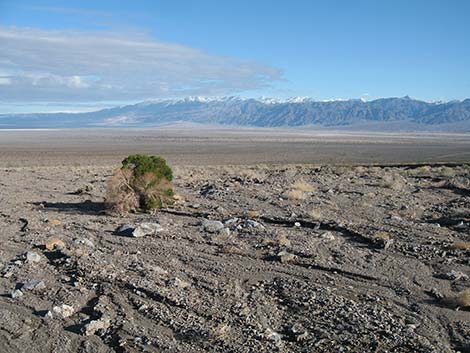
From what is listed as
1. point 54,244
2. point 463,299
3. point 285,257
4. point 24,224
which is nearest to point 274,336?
point 463,299

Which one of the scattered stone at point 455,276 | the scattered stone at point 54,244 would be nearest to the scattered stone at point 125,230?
the scattered stone at point 54,244

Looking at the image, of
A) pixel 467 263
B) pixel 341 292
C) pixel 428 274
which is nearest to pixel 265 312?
pixel 341 292

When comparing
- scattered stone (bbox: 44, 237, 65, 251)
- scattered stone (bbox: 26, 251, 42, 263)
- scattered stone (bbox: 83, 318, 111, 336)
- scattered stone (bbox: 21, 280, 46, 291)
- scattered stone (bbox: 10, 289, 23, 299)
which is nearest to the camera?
scattered stone (bbox: 83, 318, 111, 336)

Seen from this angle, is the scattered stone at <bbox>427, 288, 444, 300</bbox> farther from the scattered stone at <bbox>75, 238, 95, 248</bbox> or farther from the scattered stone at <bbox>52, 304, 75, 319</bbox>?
the scattered stone at <bbox>75, 238, 95, 248</bbox>

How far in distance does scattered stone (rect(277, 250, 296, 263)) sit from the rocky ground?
0.05 metres

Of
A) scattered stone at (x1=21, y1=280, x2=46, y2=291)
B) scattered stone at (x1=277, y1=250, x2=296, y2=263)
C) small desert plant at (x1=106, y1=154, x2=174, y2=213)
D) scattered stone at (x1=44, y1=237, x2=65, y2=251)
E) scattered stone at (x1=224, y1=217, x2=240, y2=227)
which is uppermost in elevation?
small desert plant at (x1=106, y1=154, x2=174, y2=213)

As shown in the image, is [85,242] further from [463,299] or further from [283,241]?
[463,299]

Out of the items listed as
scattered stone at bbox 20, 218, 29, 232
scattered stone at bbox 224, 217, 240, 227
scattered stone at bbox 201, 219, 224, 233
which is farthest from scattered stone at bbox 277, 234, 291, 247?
scattered stone at bbox 20, 218, 29, 232

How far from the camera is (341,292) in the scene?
10.2 m

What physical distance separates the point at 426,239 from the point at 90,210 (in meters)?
11.0

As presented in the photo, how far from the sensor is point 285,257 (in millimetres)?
12266

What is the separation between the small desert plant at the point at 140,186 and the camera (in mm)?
18306

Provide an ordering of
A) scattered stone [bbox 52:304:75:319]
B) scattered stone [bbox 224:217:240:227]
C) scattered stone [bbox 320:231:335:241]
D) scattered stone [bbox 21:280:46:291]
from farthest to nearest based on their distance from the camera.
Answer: scattered stone [bbox 224:217:240:227], scattered stone [bbox 320:231:335:241], scattered stone [bbox 21:280:46:291], scattered stone [bbox 52:304:75:319]

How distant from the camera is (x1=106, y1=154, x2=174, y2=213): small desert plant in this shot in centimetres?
1831
